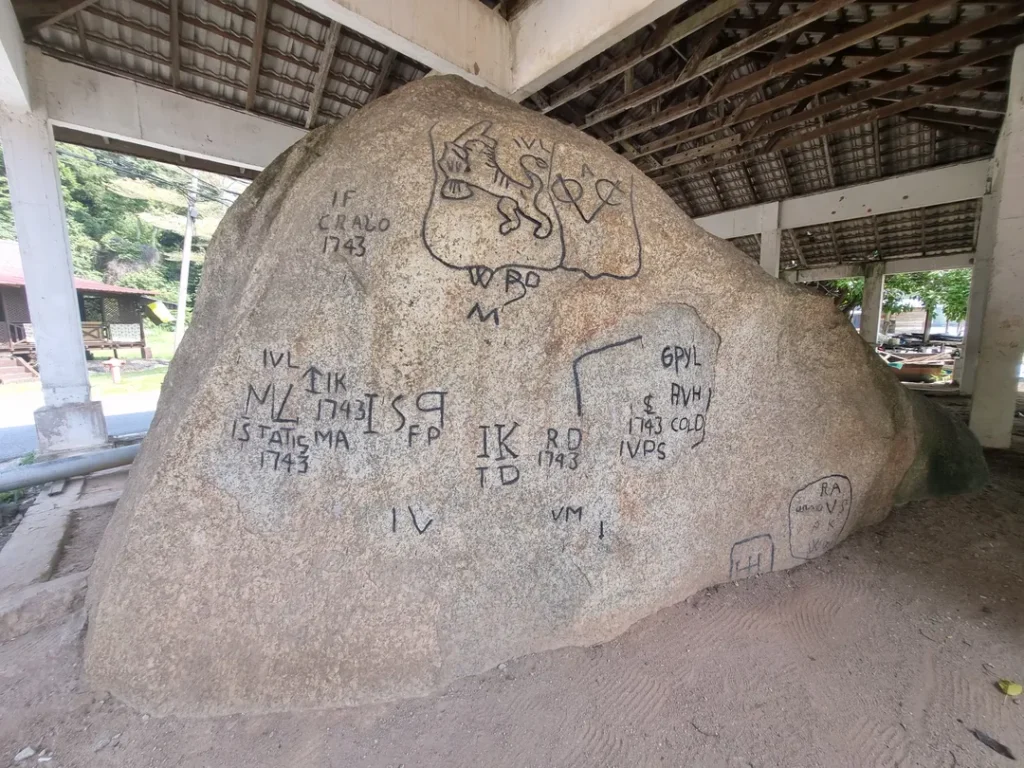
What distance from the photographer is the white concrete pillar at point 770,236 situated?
1114 centimetres

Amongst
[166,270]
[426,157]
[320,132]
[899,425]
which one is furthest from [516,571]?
[166,270]

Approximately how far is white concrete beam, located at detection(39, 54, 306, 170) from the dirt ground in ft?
20.0

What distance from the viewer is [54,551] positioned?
3469 millimetres

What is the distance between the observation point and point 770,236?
37.0 feet

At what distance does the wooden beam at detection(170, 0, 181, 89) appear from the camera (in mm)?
5160

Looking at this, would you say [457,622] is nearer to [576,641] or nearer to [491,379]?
[576,641]

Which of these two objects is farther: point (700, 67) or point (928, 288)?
point (928, 288)

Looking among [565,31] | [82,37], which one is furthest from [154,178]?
[565,31]

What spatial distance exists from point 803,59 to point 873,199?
574cm

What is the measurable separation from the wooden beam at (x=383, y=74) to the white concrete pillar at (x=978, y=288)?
34.3 ft

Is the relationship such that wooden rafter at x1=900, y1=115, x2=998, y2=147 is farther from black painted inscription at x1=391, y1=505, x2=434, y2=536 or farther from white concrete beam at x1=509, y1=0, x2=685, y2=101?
black painted inscription at x1=391, y1=505, x2=434, y2=536

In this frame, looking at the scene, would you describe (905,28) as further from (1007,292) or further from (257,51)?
(257,51)

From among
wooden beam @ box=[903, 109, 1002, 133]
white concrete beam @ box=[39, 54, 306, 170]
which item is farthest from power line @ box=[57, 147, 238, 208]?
wooden beam @ box=[903, 109, 1002, 133]

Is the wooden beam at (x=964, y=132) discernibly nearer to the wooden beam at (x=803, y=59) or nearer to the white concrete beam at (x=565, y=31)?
the wooden beam at (x=803, y=59)
